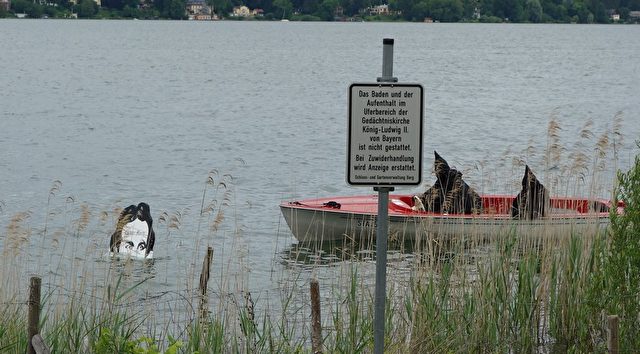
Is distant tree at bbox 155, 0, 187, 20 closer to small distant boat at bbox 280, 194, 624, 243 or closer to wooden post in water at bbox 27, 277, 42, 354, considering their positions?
small distant boat at bbox 280, 194, 624, 243

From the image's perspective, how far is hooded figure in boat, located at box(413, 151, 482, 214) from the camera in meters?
12.9

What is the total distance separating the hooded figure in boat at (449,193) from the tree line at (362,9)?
144025 mm

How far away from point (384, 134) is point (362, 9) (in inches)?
6409

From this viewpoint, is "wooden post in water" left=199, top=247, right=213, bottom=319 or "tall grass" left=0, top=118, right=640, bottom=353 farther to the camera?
"wooden post in water" left=199, top=247, right=213, bottom=319

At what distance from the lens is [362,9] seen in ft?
547

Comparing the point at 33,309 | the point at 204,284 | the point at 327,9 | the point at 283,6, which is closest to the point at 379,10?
the point at 327,9

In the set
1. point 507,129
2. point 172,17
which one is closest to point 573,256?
point 507,129

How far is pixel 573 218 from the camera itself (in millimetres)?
10500

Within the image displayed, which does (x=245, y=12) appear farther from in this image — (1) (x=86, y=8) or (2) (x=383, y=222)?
(2) (x=383, y=222)

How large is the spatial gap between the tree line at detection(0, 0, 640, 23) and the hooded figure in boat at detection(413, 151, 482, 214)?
5670 inches

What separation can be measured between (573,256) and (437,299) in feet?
3.85

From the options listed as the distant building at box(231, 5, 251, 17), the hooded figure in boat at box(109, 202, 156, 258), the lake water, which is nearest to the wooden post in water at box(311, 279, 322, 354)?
the lake water

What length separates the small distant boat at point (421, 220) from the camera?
34.0 feet

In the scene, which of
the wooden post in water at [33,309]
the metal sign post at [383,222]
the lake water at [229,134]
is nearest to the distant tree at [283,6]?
the lake water at [229,134]
